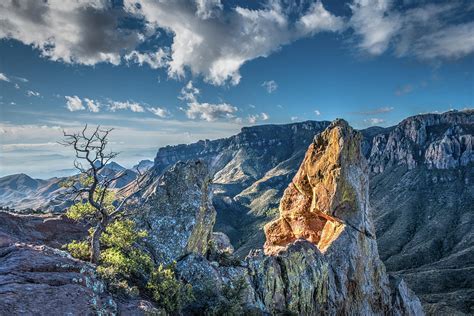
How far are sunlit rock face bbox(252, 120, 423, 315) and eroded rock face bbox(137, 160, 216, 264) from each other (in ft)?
19.7

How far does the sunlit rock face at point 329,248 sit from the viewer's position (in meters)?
30.7

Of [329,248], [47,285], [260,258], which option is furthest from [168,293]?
[329,248]

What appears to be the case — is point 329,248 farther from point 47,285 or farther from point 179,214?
point 47,285

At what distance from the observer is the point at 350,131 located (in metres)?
48.6

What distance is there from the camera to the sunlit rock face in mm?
30734

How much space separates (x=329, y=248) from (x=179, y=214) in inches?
756

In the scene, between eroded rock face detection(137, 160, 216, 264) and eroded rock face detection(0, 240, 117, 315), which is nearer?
eroded rock face detection(0, 240, 117, 315)

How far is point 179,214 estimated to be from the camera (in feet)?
100

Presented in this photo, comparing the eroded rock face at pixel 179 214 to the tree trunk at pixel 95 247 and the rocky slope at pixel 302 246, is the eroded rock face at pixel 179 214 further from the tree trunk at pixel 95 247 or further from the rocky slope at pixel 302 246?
the tree trunk at pixel 95 247

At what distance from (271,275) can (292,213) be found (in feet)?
66.6

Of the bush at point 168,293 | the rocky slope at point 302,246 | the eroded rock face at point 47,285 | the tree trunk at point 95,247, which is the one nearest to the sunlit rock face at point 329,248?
the rocky slope at point 302,246

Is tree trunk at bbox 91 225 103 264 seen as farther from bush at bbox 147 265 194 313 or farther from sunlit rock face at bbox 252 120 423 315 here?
sunlit rock face at bbox 252 120 423 315

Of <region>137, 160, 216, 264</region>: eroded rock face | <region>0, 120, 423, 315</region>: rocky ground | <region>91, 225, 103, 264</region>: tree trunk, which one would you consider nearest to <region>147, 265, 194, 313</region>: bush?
<region>0, 120, 423, 315</region>: rocky ground

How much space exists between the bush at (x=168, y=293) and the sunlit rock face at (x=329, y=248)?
1049 cm
